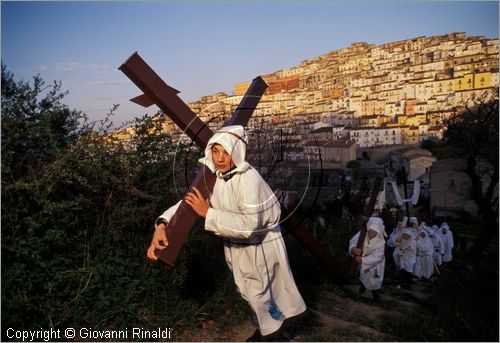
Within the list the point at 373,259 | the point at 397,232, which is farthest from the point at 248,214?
the point at 397,232

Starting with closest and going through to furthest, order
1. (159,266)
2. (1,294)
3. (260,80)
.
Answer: (1,294), (260,80), (159,266)

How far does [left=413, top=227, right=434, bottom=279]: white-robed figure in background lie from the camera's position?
10.2 metres

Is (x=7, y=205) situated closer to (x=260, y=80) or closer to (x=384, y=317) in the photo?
(x=260, y=80)

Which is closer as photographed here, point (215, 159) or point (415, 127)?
point (215, 159)

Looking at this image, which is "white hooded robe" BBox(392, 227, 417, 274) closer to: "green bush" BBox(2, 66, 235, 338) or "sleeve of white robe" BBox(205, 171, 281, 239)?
"green bush" BBox(2, 66, 235, 338)

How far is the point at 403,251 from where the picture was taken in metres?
9.77

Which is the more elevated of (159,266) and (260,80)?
(260,80)

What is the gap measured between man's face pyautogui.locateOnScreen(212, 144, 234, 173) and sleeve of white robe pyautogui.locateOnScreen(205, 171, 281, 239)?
0.60 ft

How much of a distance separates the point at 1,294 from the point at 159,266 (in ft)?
5.27

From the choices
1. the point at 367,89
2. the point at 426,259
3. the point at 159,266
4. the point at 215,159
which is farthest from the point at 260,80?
the point at 367,89

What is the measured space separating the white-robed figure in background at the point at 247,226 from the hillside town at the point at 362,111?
0.46m

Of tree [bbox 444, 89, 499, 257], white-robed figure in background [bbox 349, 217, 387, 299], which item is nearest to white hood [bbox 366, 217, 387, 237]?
white-robed figure in background [bbox 349, 217, 387, 299]

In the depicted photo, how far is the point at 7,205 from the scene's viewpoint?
14.9 feet

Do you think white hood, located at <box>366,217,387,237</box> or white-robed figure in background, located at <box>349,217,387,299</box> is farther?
white hood, located at <box>366,217,387,237</box>
